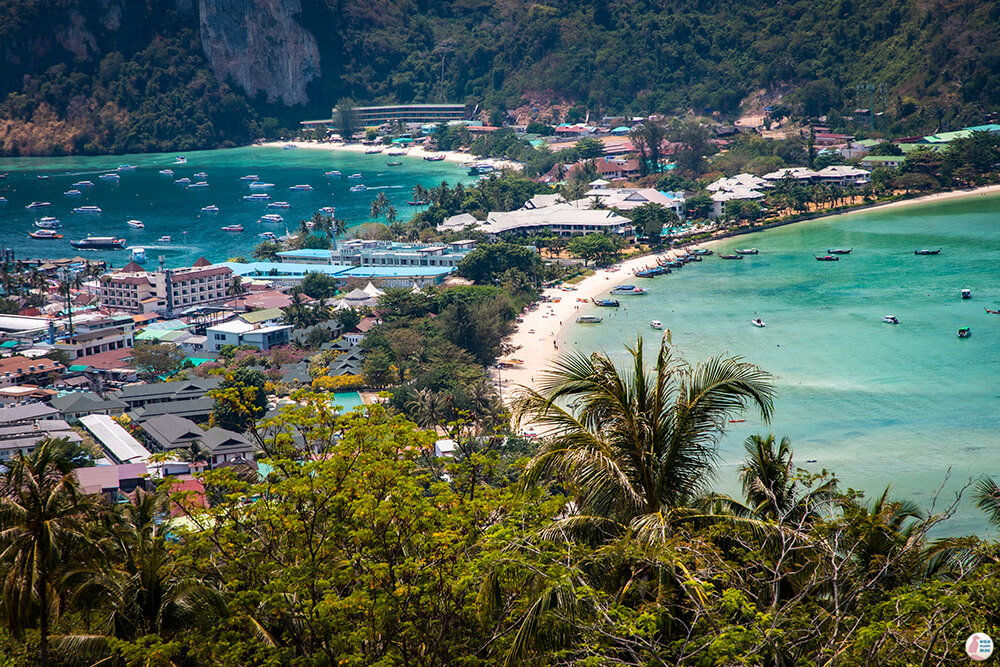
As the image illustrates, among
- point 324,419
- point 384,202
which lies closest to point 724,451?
point 324,419

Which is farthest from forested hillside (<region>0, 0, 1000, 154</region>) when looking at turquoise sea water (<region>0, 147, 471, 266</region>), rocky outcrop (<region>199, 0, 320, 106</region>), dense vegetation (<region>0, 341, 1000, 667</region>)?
dense vegetation (<region>0, 341, 1000, 667</region>)

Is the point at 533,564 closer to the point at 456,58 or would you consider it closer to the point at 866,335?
the point at 866,335

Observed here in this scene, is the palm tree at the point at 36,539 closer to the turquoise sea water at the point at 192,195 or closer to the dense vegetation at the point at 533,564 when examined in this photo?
the dense vegetation at the point at 533,564

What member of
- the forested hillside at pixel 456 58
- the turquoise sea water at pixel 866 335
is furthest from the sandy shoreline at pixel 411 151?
the turquoise sea water at pixel 866 335

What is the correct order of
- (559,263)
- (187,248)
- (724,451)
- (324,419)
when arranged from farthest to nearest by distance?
(187,248) → (559,263) → (724,451) → (324,419)

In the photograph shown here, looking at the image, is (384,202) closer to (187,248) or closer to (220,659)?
(187,248)

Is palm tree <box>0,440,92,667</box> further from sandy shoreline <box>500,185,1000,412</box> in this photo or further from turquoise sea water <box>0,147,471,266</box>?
turquoise sea water <box>0,147,471,266</box>
